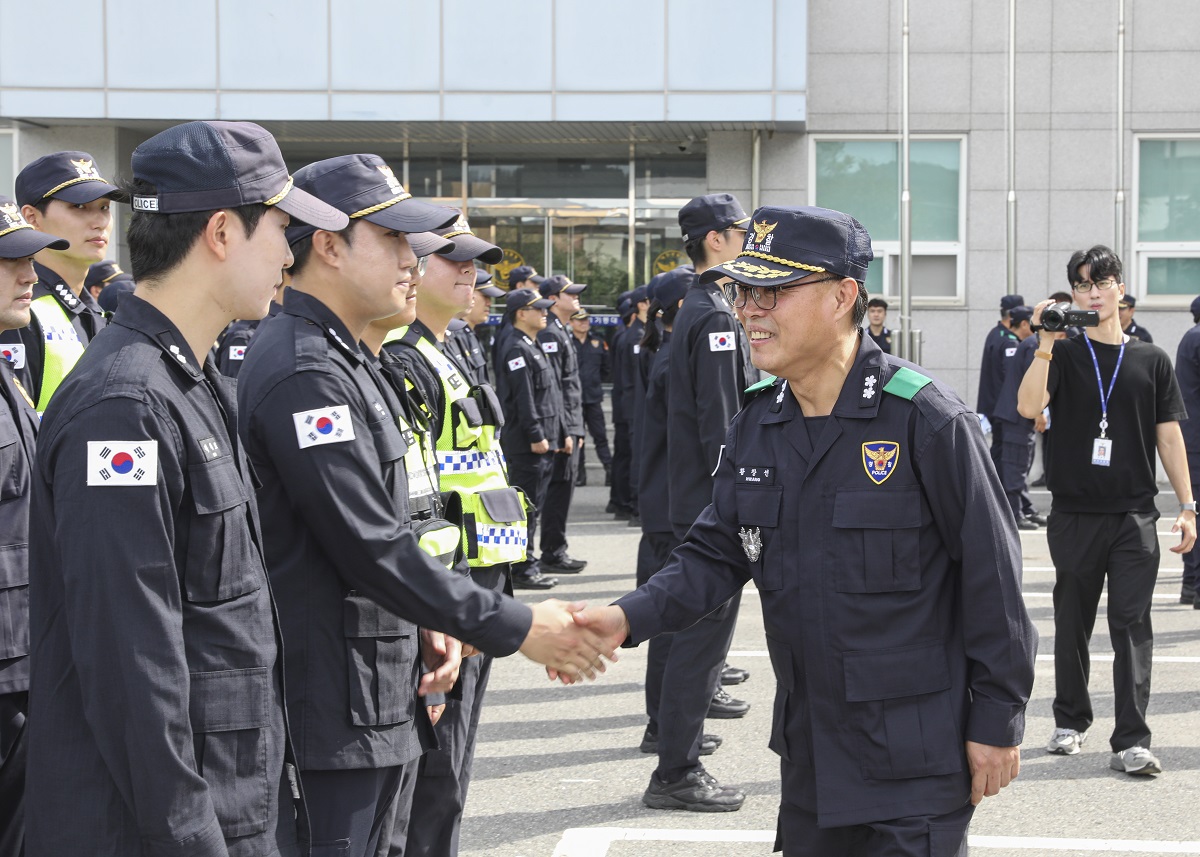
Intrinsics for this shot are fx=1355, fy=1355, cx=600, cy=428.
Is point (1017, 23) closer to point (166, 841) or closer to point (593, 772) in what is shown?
point (593, 772)

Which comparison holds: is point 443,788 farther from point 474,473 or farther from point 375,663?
point 375,663

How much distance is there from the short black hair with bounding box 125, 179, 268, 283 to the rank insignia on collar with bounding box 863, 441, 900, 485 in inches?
58.6

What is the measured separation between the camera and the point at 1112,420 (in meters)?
6.10

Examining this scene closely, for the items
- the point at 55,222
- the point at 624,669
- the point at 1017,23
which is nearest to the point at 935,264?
the point at 1017,23

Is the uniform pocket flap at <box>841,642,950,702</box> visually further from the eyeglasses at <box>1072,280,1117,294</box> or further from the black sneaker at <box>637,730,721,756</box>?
the eyeglasses at <box>1072,280,1117,294</box>

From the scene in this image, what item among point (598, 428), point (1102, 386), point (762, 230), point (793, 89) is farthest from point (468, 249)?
point (793, 89)

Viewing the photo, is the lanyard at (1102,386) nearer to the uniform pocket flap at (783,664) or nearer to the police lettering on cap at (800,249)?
the police lettering on cap at (800,249)

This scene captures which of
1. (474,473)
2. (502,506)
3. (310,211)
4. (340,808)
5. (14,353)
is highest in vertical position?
(310,211)

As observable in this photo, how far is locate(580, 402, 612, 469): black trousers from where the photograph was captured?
55.2 feet

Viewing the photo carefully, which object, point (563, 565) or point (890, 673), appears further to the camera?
point (563, 565)

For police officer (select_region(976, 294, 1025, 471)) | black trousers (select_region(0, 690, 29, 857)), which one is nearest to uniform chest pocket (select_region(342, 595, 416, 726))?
black trousers (select_region(0, 690, 29, 857))

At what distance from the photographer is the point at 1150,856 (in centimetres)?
491

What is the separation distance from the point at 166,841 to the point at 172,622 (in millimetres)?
360

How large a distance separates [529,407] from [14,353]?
6.07 metres
